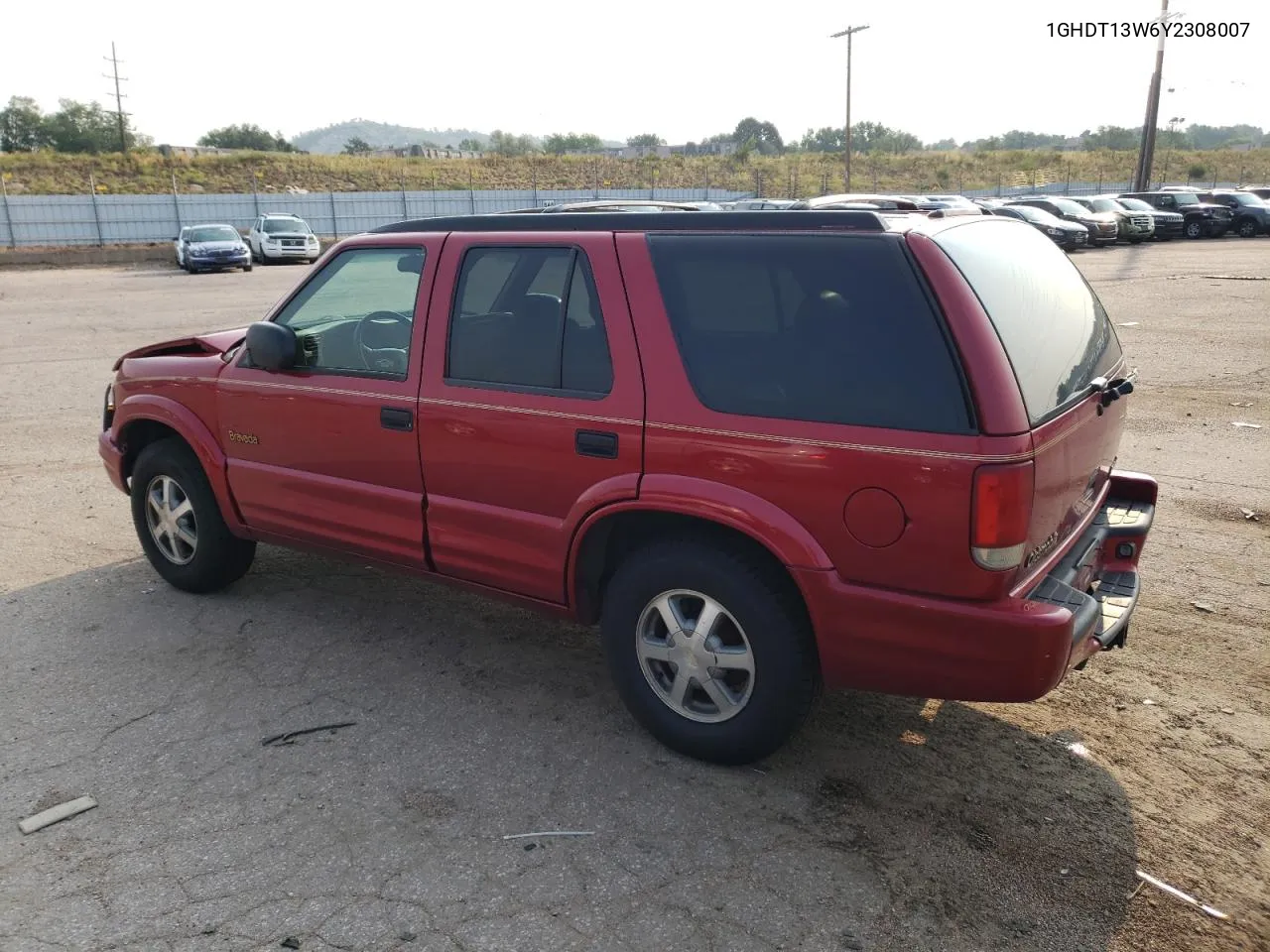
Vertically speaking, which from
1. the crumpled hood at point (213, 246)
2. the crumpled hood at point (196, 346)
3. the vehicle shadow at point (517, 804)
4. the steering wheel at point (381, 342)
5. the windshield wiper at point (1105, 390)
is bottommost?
the vehicle shadow at point (517, 804)

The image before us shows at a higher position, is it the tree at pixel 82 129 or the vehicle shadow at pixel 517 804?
the tree at pixel 82 129

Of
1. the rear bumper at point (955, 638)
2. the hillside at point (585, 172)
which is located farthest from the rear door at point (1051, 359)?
the hillside at point (585, 172)

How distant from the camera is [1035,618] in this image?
9.50 ft

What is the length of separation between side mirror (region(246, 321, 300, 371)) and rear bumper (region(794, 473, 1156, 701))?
2516 millimetres

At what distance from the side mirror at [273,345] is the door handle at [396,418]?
1.89 ft

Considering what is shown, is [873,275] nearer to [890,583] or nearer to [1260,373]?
[890,583]

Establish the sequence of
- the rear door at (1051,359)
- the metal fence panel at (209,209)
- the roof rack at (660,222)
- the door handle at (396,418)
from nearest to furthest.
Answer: the rear door at (1051,359)
the roof rack at (660,222)
the door handle at (396,418)
the metal fence panel at (209,209)

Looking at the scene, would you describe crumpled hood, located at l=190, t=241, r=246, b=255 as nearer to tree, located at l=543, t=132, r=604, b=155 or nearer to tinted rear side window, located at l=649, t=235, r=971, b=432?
tinted rear side window, located at l=649, t=235, r=971, b=432

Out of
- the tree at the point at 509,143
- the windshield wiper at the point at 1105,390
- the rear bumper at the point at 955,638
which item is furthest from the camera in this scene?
the tree at the point at 509,143

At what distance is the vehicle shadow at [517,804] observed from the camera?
284cm

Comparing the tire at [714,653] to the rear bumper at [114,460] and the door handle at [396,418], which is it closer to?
the door handle at [396,418]

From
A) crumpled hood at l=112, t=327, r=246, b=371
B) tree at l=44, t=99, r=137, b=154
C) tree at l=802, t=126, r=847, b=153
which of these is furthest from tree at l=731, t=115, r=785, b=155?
crumpled hood at l=112, t=327, r=246, b=371

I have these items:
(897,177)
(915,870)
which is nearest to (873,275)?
(915,870)

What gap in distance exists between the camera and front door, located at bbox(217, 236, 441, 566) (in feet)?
13.6
